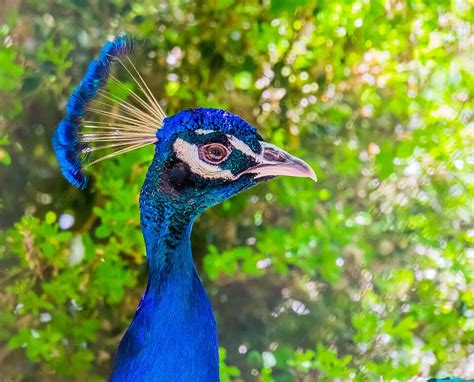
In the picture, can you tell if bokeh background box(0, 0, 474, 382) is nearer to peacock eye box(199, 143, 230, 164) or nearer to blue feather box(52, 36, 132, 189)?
blue feather box(52, 36, 132, 189)

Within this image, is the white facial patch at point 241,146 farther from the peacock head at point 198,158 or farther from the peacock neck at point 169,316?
the peacock neck at point 169,316

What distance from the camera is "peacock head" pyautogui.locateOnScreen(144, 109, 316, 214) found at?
35.8 inches

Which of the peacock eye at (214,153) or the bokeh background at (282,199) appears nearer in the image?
the peacock eye at (214,153)

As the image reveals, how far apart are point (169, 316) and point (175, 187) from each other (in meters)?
0.19

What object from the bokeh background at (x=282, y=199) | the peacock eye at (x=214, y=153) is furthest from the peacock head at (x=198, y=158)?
the bokeh background at (x=282, y=199)

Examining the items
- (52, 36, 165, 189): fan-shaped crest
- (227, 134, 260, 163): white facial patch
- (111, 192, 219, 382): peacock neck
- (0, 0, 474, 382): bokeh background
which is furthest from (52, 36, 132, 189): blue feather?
(0, 0, 474, 382): bokeh background

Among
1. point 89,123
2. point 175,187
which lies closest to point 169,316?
point 175,187

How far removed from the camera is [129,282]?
5.16 feet

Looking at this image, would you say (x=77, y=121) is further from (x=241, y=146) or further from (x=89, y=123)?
(x=241, y=146)

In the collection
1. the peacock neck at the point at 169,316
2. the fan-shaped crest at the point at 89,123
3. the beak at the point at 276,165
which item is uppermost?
the fan-shaped crest at the point at 89,123

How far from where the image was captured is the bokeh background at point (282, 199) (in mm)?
1561

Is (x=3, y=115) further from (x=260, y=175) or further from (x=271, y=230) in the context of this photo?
(x=260, y=175)

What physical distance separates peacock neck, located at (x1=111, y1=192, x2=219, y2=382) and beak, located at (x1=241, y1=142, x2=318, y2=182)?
0.12 m

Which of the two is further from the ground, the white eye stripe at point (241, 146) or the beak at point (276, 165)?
the white eye stripe at point (241, 146)
